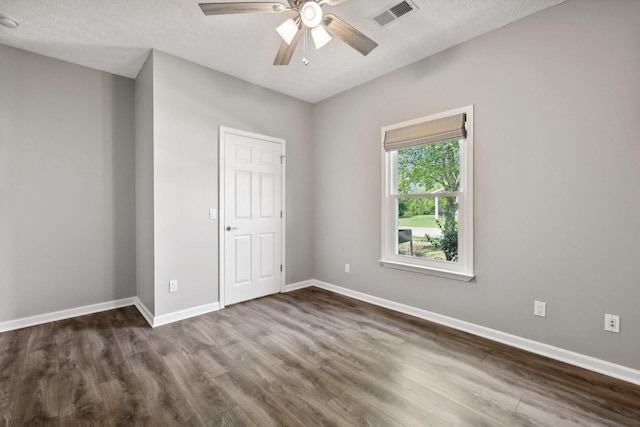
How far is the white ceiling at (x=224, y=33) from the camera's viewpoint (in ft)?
7.59

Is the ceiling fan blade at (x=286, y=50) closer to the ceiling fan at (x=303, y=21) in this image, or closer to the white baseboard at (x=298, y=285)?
Answer: the ceiling fan at (x=303, y=21)

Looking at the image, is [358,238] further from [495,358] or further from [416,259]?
[495,358]

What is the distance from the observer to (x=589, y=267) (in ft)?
7.10

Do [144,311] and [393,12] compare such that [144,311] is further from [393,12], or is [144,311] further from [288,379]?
[393,12]

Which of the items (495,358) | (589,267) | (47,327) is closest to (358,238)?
(495,358)

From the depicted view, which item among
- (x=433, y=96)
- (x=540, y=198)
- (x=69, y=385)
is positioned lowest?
(x=69, y=385)

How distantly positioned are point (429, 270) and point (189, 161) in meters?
2.87

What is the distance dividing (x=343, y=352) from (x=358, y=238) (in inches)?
66.1

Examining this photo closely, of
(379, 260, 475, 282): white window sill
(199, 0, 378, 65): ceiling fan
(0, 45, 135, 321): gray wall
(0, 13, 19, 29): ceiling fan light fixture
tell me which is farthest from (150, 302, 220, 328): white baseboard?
(0, 13, 19, 29): ceiling fan light fixture

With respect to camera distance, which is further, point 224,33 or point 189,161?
point 189,161

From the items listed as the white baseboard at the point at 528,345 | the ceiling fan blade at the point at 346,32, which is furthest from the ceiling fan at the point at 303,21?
the white baseboard at the point at 528,345

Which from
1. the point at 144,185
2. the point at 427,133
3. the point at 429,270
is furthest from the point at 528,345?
the point at 144,185

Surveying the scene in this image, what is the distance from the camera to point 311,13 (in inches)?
75.5

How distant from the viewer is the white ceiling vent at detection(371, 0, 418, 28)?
228cm
